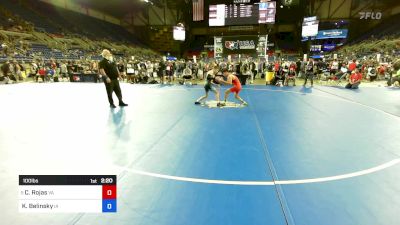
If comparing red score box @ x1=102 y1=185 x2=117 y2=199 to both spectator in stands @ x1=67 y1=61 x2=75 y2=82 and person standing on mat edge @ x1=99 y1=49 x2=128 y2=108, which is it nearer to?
person standing on mat edge @ x1=99 y1=49 x2=128 y2=108

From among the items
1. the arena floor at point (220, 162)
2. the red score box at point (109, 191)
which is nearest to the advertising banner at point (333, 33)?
the arena floor at point (220, 162)

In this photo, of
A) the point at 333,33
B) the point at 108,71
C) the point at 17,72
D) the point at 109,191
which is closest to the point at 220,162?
the point at 109,191

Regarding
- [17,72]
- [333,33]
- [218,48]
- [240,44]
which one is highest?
[333,33]

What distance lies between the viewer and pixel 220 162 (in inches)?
168

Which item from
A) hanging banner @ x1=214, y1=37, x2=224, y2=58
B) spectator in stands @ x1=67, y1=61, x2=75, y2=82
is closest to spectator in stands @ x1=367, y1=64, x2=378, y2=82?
hanging banner @ x1=214, y1=37, x2=224, y2=58

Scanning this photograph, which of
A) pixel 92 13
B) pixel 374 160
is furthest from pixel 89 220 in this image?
pixel 92 13

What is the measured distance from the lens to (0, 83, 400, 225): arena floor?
2.89m

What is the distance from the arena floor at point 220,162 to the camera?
2.89 meters
